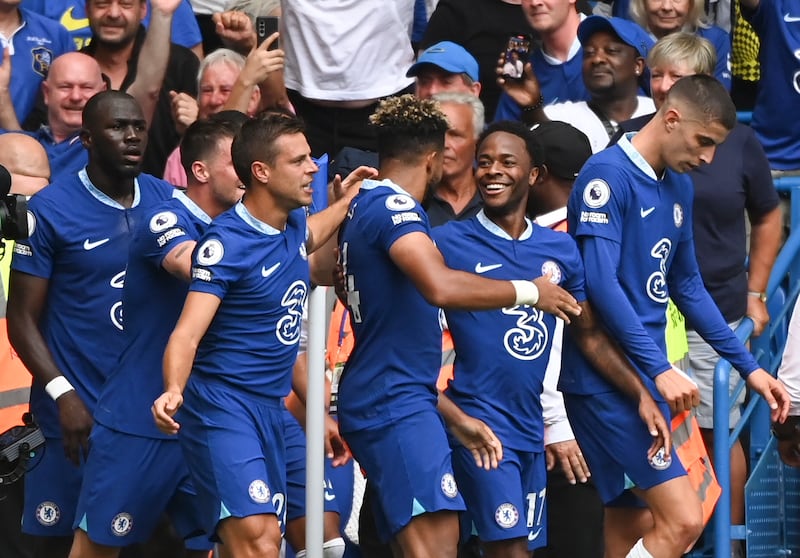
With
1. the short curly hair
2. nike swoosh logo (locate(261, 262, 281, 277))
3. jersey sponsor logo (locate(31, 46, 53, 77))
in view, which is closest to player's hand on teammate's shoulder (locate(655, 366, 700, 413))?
the short curly hair

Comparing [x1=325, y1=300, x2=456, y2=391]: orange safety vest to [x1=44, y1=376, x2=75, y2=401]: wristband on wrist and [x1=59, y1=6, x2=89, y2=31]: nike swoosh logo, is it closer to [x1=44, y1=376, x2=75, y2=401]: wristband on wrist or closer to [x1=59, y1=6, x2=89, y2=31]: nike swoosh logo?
[x1=44, y1=376, x2=75, y2=401]: wristband on wrist

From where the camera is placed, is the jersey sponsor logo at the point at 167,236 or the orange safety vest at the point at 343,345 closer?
the jersey sponsor logo at the point at 167,236

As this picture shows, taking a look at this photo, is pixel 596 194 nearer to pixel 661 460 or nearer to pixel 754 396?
pixel 661 460

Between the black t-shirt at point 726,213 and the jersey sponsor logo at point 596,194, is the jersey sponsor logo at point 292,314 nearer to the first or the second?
the jersey sponsor logo at point 596,194

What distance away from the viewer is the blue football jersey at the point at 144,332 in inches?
265

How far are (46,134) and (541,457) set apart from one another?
3183 millimetres

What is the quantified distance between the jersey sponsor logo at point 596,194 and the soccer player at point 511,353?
19cm

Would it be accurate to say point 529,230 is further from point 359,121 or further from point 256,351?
point 359,121

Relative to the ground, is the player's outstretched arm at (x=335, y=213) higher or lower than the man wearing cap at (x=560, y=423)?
higher

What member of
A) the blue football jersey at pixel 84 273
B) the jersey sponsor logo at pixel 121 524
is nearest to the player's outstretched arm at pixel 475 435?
the jersey sponsor logo at pixel 121 524

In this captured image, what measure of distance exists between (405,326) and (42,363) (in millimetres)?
1594

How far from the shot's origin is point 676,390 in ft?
21.7

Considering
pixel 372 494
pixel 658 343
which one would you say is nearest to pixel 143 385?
pixel 372 494

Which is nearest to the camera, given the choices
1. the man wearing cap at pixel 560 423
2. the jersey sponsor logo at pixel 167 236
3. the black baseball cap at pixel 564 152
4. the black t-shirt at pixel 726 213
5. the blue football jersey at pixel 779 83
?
the jersey sponsor logo at pixel 167 236
